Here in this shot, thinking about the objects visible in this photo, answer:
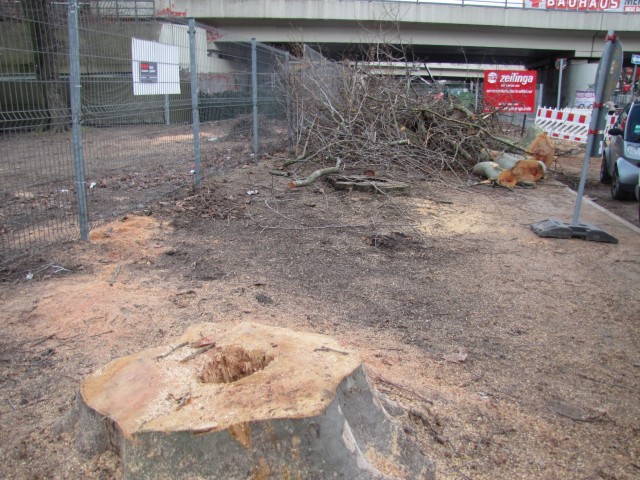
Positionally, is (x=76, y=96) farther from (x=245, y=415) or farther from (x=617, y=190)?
(x=617, y=190)

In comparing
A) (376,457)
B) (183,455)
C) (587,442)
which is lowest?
(587,442)

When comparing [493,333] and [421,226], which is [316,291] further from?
[421,226]

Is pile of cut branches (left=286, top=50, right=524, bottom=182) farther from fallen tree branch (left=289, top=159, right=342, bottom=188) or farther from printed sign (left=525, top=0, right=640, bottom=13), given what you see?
printed sign (left=525, top=0, right=640, bottom=13)

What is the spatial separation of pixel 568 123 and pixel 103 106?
1733 centimetres

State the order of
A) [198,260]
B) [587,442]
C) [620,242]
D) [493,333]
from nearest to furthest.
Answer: [587,442], [493,333], [198,260], [620,242]

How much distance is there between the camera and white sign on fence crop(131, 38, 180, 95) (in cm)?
661

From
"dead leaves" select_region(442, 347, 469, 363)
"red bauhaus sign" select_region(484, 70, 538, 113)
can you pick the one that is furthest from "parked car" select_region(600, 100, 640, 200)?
"red bauhaus sign" select_region(484, 70, 538, 113)

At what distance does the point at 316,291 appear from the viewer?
4.87 metres

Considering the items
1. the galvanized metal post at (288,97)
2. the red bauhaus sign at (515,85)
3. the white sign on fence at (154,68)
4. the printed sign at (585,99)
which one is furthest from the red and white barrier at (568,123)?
the white sign on fence at (154,68)

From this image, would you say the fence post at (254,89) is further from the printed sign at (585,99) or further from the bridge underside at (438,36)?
the printed sign at (585,99)

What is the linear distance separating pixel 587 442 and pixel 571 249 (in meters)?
3.96

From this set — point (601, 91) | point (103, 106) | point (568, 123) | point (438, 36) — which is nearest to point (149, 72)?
point (103, 106)

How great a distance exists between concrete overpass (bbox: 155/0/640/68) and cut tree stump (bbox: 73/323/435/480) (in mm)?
26905

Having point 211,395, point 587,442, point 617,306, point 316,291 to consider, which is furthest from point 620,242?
point 211,395
